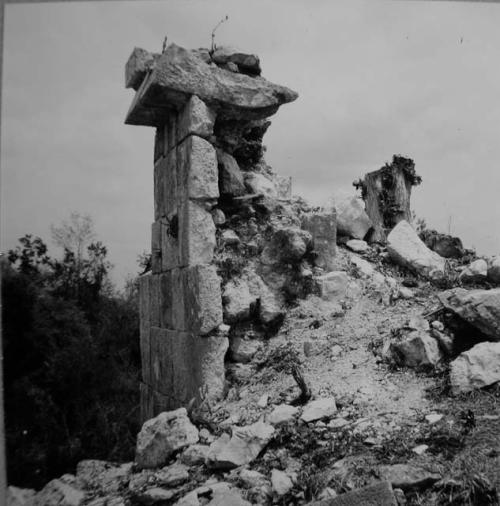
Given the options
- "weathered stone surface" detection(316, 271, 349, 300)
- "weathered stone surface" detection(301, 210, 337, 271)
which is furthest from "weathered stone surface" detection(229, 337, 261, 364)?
"weathered stone surface" detection(301, 210, 337, 271)

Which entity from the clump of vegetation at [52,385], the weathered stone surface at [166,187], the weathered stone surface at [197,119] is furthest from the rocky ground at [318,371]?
the clump of vegetation at [52,385]

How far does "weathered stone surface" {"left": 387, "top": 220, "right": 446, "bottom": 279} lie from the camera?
19.0 ft

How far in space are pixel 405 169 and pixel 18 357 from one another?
777cm

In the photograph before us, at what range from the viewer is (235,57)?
565 centimetres

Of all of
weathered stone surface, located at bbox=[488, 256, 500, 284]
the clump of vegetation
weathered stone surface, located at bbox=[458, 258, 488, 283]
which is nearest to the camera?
weathered stone surface, located at bbox=[488, 256, 500, 284]

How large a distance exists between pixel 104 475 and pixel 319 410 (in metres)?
1.77

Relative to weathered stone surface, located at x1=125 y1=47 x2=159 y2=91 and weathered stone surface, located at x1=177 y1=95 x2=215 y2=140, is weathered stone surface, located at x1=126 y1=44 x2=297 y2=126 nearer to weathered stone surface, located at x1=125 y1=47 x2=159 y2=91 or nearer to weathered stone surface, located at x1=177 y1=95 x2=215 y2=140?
weathered stone surface, located at x1=177 y1=95 x2=215 y2=140

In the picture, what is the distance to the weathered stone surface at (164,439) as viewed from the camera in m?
3.79

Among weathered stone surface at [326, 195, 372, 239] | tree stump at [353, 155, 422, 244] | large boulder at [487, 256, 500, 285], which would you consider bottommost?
large boulder at [487, 256, 500, 285]

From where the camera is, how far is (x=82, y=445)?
9.70 m

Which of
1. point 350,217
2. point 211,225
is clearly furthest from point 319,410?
point 350,217

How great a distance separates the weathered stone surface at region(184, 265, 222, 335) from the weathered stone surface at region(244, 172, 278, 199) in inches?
48.5

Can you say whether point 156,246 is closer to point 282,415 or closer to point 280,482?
point 282,415

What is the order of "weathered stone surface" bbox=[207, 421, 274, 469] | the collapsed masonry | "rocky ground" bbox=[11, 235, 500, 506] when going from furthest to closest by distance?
the collapsed masonry, "weathered stone surface" bbox=[207, 421, 274, 469], "rocky ground" bbox=[11, 235, 500, 506]
